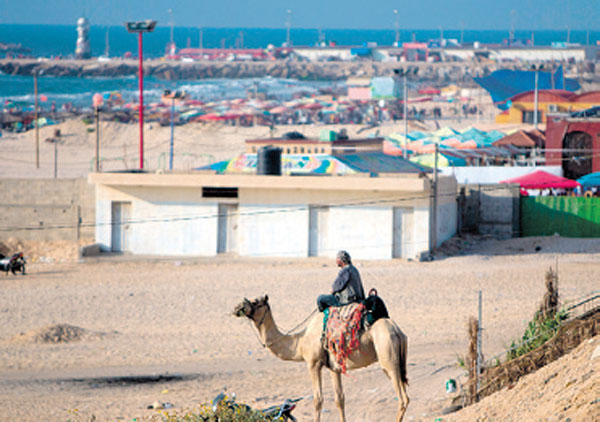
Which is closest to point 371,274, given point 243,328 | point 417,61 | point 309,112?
Result: point 243,328

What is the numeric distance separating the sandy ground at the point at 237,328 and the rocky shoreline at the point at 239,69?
121 m

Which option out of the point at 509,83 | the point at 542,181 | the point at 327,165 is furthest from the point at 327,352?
the point at 509,83

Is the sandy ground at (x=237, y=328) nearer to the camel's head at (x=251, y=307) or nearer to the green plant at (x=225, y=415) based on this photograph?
the camel's head at (x=251, y=307)

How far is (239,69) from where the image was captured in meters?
171

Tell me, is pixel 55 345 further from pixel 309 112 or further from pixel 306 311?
pixel 309 112

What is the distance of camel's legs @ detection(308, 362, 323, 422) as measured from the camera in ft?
41.2

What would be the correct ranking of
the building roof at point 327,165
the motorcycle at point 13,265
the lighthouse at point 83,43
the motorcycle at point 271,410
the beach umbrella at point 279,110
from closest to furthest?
the motorcycle at point 271,410 < the motorcycle at point 13,265 < the building roof at point 327,165 < the beach umbrella at point 279,110 < the lighthouse at point 83,43

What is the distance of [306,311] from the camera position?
21.6 metres

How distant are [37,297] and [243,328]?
6.14m

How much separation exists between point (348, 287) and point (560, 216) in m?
19.8

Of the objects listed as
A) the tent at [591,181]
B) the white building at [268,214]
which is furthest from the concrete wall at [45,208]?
the tent at [591,181]

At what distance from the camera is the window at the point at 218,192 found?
2858 cm

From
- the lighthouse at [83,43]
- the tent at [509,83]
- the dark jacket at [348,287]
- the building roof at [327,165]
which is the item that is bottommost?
the dark jacket at [348,287]

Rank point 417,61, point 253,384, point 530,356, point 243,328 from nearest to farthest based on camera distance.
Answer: point 530,356 → point 253,384 → point 243,328 → point 417,61
